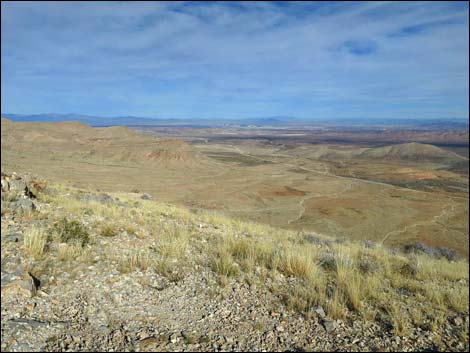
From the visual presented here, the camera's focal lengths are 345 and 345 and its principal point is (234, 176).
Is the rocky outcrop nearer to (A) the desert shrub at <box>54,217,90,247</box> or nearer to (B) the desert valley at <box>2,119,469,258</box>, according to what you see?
(A) the desert shrub at <box>54,217,90,247</box>

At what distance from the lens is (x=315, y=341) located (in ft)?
13.8

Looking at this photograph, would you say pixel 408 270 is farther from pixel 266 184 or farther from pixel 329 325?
pixel 266 184

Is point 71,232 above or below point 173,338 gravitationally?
above

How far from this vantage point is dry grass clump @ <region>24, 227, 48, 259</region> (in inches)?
226

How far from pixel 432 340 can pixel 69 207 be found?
9.22m

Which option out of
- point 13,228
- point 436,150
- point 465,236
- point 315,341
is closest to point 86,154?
point 465,236

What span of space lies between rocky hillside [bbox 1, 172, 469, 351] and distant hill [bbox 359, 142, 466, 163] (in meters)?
128

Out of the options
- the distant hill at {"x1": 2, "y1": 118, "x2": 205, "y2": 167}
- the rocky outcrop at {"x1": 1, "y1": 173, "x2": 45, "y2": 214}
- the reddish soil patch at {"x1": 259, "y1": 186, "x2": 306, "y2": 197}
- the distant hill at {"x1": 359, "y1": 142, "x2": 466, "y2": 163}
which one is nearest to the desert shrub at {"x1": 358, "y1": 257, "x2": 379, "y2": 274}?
the rocky outcrop at {"x1": 1, "y1": 173, "x2": 45, "y2": 214}

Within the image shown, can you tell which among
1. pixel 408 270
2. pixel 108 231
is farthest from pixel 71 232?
pixel 408 270

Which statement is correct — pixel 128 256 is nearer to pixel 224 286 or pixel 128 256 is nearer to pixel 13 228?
pixel 224 286

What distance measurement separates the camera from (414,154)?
125125mm

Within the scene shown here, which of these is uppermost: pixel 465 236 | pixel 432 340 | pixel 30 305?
pixel 30 305

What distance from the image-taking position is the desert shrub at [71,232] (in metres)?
6.64

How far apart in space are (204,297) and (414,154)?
450ft
